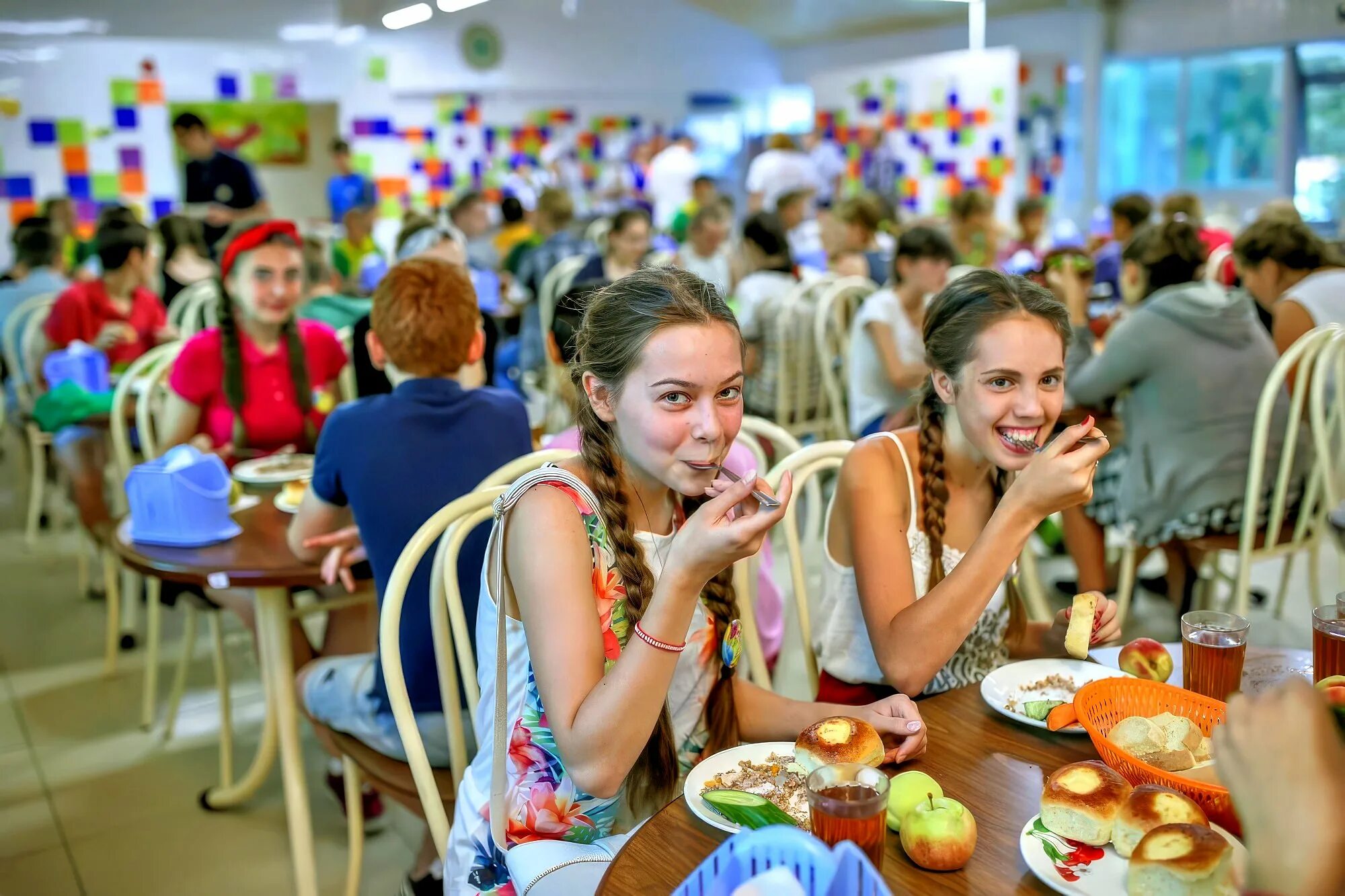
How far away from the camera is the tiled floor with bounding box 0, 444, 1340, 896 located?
90.7 inches

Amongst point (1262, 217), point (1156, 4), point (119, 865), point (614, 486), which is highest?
point (1156, 4)

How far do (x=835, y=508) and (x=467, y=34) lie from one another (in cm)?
980

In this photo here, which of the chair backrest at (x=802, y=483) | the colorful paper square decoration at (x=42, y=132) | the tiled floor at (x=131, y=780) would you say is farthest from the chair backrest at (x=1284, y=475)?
the colorful paper square decoration at (x=42, y=132)

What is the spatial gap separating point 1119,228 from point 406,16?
6787 millimetres

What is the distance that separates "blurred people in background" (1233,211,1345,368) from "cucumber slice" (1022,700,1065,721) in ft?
7.91

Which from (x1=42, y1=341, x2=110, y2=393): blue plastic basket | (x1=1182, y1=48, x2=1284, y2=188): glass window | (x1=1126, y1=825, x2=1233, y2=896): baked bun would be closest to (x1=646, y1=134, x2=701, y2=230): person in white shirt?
(x1=1182, y1=48, x2=1284, y2=188): glass window

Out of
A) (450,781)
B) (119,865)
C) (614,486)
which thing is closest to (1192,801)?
(614,486)

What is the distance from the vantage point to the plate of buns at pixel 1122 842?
Answer: 2.84 ft

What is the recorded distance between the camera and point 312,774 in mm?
2699

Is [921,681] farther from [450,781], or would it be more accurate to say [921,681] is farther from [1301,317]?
[1301,317]

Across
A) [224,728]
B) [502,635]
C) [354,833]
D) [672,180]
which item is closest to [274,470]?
[224,728]

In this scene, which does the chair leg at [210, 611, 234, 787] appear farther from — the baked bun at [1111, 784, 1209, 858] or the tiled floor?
the baked bun at [1111, 784, 1209, 858]

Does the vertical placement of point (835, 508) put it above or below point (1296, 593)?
above

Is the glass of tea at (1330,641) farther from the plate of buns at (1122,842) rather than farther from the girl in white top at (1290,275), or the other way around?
the girl in white top at (1290,275)
